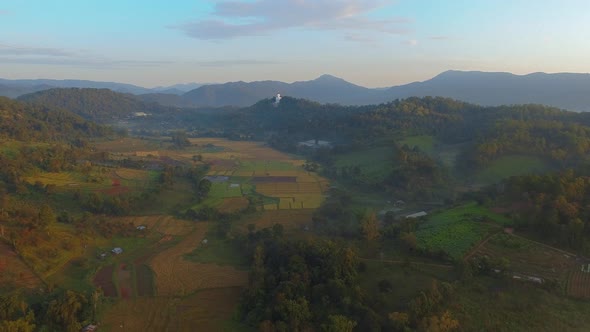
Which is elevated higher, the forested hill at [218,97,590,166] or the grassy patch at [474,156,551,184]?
the forested hill at [218,97,590,166]

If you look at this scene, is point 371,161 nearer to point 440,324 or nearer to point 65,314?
point 440,324

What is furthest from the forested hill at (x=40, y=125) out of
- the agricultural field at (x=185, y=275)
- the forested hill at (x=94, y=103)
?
the agricultural field at (x=185, y=275)

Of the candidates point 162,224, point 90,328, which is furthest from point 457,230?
point 162,224

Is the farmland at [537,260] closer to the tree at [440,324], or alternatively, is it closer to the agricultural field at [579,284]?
the agricultural field at [579,284]

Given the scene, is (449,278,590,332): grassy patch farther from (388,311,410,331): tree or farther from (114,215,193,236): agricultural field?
(114,215,193,236): agricultural field

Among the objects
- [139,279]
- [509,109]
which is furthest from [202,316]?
[509,109]

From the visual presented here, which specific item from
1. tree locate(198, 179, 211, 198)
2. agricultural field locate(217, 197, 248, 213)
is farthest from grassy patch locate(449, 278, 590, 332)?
tree locate(198, 179, 211, 198)

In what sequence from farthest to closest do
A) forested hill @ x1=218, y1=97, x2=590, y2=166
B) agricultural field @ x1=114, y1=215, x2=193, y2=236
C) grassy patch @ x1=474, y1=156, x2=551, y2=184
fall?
1. forested hill @ x1=218, y1=97, x2=590, y2=166
2. grassy patch @ x1=474, y1=156, x2=551, y2=184
3. agricultural field @ x1=114, y1=215, x2=193, y2=236
